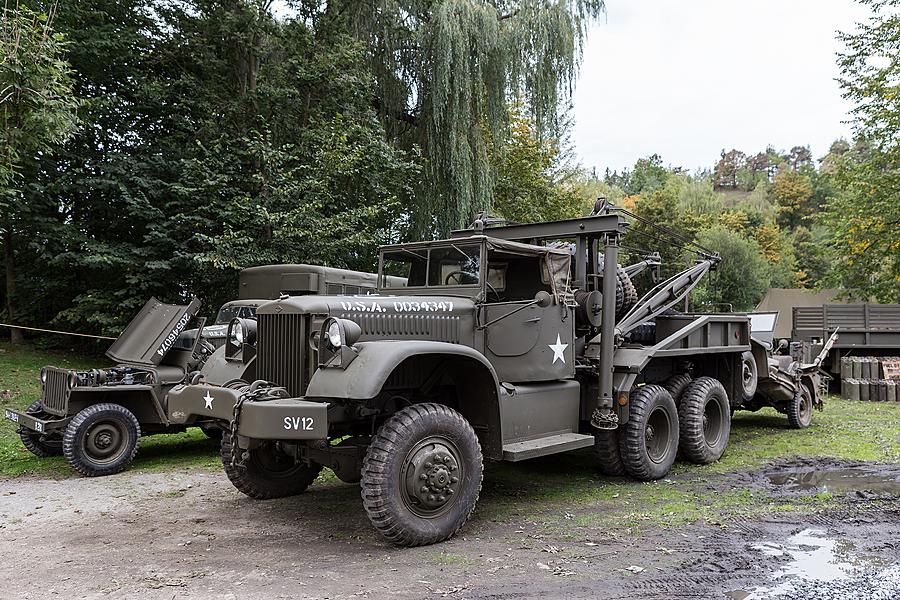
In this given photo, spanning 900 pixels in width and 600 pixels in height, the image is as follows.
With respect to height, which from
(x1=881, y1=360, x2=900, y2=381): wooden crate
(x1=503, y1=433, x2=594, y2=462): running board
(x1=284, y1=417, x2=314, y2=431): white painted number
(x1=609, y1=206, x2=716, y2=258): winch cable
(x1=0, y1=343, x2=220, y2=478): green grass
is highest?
(x1=609, y1=206, x2=716, y2=258): winch cable

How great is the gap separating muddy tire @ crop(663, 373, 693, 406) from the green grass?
520cm

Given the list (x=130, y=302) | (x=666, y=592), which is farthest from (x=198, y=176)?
(x=666, y=592)

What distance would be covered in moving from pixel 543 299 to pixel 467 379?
0.99 m

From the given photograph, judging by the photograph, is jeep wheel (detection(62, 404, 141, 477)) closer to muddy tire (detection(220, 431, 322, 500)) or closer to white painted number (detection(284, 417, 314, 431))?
muddy tire (detection(220, 431, 322, 500))

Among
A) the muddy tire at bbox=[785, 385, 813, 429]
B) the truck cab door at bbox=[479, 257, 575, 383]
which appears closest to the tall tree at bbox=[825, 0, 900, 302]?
the muddy tire at bbox=[785, 385, 813, 429]

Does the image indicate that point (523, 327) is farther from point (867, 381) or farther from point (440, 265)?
point (867, 381)

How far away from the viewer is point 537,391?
253 inches

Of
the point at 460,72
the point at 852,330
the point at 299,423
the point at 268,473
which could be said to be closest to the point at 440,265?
the point at 299,423

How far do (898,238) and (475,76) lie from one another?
1249cm

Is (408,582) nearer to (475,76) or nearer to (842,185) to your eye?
(475,76)

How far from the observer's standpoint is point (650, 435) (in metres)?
7.69

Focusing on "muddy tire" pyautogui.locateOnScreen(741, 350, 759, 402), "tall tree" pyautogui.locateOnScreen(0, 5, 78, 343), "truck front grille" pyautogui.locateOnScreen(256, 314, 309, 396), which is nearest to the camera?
"truck front grille" pyautogui.locateOnScreen(256, 314, 309, 396)

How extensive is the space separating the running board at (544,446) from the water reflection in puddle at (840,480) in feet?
7.06

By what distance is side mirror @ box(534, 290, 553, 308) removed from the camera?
20.7 feet
